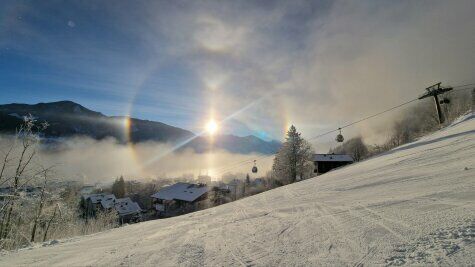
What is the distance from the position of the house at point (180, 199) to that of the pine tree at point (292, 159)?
2282 centimetres

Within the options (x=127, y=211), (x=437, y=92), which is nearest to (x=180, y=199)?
(x=127, y=211)

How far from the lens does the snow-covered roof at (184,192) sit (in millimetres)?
69625

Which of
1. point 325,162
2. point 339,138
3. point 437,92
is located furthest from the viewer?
point 325,162

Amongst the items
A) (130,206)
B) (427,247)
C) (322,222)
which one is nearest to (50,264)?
(322,222)

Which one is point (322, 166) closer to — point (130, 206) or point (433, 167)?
point (433, 167)

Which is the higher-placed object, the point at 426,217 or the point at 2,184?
the point at 2,184

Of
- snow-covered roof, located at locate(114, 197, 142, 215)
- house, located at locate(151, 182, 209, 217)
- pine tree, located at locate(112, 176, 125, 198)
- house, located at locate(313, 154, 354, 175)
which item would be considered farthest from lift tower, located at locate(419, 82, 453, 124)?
pine tree, located at locate(112, 176, 125, 198)

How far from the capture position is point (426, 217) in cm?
436

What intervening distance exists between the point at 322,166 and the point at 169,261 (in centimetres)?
5247

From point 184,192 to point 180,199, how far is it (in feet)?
16.7

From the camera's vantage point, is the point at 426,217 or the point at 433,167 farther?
the point at 433,167

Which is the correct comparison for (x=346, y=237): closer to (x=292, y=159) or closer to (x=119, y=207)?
(x=292, y=159)

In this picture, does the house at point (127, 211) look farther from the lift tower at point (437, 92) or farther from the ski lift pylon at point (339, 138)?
the lift tower at point (437, 92)

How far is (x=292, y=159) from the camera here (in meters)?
49.4
